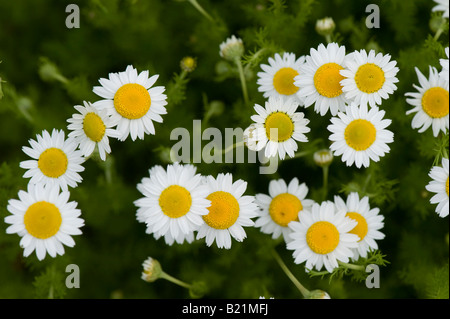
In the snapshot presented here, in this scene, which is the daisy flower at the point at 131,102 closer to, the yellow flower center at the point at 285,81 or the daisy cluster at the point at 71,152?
the daisy cluster at the point at 71,152

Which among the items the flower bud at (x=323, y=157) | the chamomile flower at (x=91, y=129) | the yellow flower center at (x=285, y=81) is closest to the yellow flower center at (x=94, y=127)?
the chamomile flower at (x=91, y=129)

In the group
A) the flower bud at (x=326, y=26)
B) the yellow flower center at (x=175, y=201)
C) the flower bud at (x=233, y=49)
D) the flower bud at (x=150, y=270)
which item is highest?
the flower bud at (x=326, y=26)

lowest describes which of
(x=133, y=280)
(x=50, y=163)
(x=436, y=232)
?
(x=133, y=280)

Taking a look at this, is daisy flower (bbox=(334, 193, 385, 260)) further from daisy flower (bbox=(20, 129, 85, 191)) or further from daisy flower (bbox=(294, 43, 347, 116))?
daisy flower (bbox=(20, 129, 85, 191))

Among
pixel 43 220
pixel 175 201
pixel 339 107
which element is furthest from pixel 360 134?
pixel 43 220

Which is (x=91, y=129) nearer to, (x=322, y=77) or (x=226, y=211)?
(x=226, y=211)

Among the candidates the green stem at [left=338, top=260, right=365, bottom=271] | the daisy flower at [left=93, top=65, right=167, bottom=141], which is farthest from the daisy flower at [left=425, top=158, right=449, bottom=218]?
the daisy flower at [left=93, top=65, right=167, bottom=141]

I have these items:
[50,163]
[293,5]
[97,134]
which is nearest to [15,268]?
[50,163]
